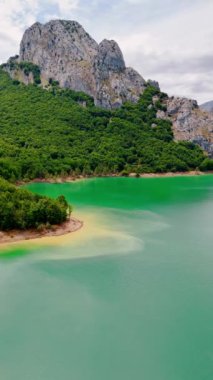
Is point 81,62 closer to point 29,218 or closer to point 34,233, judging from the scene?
point 29,218

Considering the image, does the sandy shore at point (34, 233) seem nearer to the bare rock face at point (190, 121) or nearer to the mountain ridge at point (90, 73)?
the bare rock face at point (190, 121)

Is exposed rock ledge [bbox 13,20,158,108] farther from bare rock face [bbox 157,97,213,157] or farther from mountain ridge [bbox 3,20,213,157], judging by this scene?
bare rock face [bbox 157,97,213,157]

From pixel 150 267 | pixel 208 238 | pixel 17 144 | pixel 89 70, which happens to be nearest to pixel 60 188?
pixel 17 144

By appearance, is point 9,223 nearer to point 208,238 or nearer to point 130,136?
point 208,238

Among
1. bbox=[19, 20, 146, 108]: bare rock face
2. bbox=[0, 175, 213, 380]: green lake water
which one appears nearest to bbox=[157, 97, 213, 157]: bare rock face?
bbox=[19, 20, 146, 108]: bare rock face

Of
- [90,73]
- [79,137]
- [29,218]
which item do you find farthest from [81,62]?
[29,218]

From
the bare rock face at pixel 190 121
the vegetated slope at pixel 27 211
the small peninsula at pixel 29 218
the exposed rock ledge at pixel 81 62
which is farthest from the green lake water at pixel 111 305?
the exposed rock ledge at pixel 81 62

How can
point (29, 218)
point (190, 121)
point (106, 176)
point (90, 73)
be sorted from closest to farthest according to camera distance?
1. point (29, 218)
2. point (106, 176)
3. point (190, 121)
4. point (90, 73)
